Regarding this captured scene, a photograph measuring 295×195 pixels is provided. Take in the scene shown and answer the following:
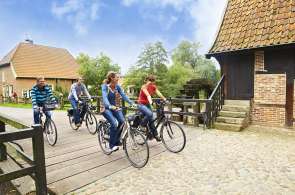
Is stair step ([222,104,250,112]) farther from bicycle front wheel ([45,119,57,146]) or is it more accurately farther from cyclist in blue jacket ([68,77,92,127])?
bicycle front wheel ([45,119,57,146])

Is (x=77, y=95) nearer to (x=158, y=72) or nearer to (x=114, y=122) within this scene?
(x=114, y=122)

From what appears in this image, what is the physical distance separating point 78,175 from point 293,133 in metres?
7.33

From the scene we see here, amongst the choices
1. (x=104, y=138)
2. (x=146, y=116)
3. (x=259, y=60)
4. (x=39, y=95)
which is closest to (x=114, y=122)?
(x=104, y=138)

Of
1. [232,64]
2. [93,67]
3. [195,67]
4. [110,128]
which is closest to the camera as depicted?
[110,128]

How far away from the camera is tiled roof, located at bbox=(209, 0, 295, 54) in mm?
9727

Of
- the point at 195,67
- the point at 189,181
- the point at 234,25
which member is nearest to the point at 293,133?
the point at 234,25

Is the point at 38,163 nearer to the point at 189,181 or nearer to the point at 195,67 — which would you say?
the point at 189,181

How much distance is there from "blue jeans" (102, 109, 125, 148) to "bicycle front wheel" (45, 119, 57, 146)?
7.56 ft

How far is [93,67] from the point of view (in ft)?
129

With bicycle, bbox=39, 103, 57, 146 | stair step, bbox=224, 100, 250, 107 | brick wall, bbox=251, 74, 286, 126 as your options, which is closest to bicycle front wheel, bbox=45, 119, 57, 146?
bicycle, bbox=39, 103, 57, 146

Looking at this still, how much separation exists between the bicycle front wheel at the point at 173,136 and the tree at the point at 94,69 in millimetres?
32059

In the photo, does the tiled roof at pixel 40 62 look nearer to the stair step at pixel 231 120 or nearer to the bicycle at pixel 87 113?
the bicycle at pixel 87 113

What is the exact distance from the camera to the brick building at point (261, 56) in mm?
9656

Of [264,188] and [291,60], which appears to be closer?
[264,188]
